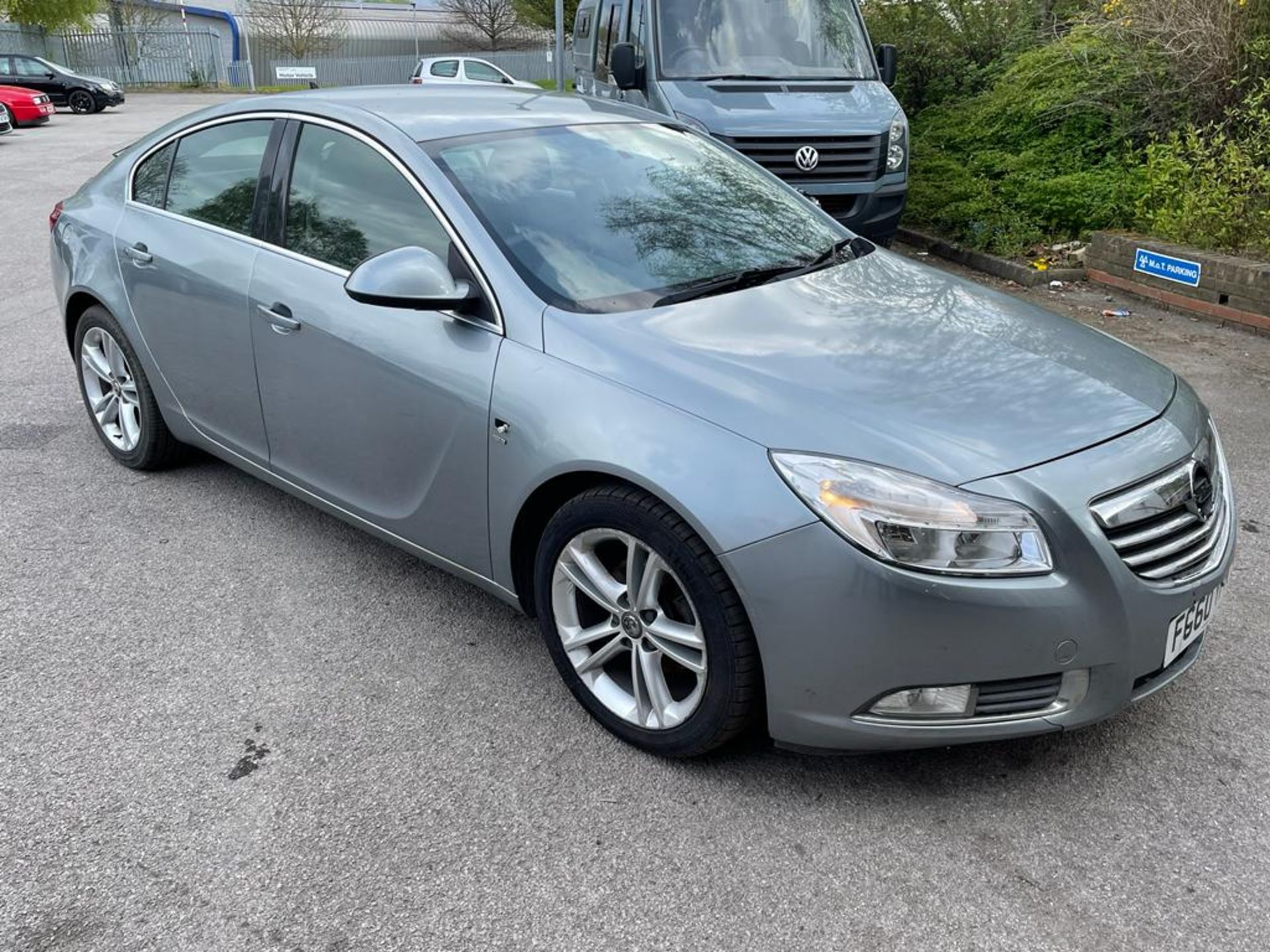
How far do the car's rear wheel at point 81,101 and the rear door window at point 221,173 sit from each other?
27.4 m

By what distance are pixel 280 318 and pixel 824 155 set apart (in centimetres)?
507

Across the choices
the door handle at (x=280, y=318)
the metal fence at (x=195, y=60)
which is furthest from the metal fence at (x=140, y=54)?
the door handle at (x=280, y=318)

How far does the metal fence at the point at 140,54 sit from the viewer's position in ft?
136

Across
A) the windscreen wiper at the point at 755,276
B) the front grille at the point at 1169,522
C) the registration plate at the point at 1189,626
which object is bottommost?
the registration plate at the point at 1189,626

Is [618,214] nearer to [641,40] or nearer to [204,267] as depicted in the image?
[204,267]

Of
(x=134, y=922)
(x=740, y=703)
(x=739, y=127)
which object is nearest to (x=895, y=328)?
(x=740, y=703)

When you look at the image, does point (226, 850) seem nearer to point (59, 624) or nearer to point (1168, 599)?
point (59, 624)

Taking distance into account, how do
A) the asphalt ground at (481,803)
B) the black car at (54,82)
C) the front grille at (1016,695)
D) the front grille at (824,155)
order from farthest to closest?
1. the black car at (54,82)
2. the front grille at (824,155)
3. the front grille at (1016,695)
4. the asphalt ground at (481,803)

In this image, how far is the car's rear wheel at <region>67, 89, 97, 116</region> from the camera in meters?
27.6

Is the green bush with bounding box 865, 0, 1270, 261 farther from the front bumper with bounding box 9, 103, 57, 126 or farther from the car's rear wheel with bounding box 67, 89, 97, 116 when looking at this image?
the car's rear wheel with bounding box 67, 89, 97, 116

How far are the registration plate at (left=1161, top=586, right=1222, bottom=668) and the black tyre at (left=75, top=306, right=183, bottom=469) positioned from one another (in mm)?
3718

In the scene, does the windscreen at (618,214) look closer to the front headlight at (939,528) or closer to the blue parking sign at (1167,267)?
the front headlight at (939,528)

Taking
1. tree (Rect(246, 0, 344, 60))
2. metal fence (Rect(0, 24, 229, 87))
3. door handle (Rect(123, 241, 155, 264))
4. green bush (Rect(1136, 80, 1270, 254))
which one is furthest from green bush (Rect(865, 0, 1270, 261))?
tree (Rect(246, 0, 344, 60))

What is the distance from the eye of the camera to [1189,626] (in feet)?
8.61
